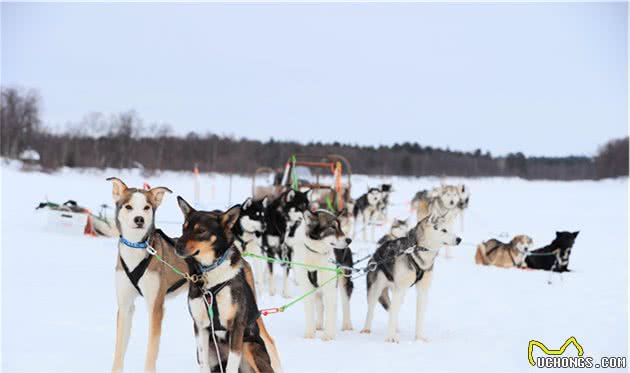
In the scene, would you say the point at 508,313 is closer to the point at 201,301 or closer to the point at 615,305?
the point at 615,305

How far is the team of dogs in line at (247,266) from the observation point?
216 cm

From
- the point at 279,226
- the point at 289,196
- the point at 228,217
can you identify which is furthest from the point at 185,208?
the point at 289,196

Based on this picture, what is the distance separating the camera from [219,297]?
7.06ft

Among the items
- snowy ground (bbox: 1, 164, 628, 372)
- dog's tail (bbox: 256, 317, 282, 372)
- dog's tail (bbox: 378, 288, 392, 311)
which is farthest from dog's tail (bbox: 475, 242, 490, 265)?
dog's tail (bbox: 256, 317, 282, 372)

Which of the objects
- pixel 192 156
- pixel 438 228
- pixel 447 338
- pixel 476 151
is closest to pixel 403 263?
pixel 438 228

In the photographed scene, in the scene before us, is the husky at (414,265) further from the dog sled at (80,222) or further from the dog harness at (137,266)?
the dog sled at (80,222)

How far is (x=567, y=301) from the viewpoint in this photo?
17.1ft

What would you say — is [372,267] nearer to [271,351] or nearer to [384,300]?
[384,300]

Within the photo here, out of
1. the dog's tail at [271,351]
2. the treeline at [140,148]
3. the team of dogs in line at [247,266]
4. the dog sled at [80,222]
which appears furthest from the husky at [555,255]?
the treeline at [140,148]

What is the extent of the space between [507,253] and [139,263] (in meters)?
6.07

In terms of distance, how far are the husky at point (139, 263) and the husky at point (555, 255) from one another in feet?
18.0

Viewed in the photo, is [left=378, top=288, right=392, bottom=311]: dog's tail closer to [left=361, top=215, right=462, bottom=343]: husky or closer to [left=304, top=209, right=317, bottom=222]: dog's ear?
[left=361, top=215, right=462, bottom=343]: husky

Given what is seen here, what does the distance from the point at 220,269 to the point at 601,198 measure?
22261 millimetres

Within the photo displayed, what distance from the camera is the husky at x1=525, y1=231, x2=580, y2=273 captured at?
6831mm
